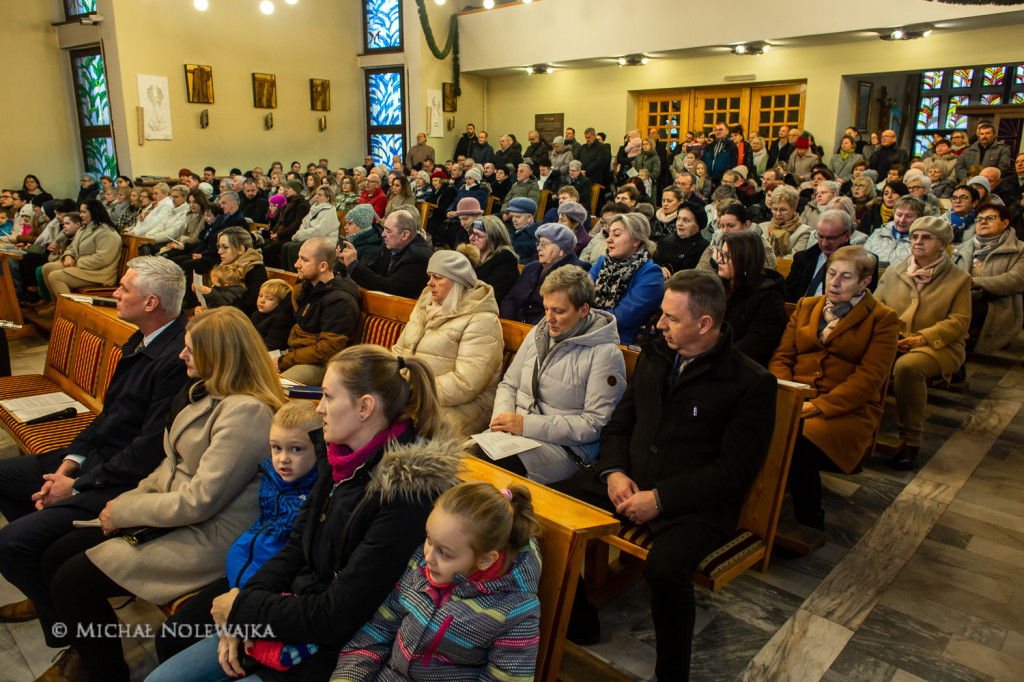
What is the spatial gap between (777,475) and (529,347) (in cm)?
108

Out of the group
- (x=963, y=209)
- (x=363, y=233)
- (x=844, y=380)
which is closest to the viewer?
(x=844, y=380)

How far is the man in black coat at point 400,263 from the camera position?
4.79m

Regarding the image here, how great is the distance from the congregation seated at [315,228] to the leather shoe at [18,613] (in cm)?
545

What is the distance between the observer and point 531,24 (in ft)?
47.9

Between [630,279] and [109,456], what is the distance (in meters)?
2.63

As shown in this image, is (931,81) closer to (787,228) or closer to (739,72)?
(739,72)

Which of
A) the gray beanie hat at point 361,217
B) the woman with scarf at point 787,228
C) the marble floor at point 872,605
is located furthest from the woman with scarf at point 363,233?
the marble floor at point 872,605

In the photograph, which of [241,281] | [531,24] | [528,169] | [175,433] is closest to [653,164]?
[528,169]

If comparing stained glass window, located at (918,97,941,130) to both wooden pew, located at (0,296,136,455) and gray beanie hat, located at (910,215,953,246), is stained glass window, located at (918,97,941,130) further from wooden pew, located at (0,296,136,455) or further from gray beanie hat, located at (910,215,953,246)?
wooden pew, located at (0,296,136,455)

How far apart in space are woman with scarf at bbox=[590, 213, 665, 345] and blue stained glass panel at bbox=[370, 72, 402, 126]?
13.7m

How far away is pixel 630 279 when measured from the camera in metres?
3.94

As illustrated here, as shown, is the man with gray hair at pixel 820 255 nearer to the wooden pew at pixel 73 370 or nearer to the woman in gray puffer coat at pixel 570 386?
the woman in gray puffer coat at pixel 570 386

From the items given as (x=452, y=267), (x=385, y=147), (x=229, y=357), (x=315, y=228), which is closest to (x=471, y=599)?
(x=229, y=357)

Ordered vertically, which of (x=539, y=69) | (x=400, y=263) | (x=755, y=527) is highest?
(x=539, y=69)
